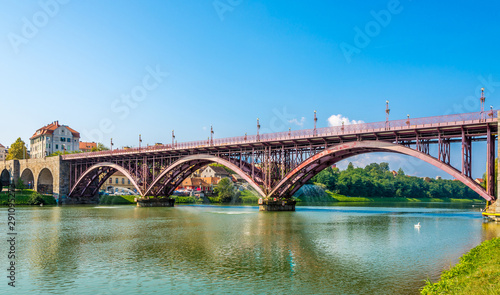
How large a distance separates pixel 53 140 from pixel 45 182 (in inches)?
1485

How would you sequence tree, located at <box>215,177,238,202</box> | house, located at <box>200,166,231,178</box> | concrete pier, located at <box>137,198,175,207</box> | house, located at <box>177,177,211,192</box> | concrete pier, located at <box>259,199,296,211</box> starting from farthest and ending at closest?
house, located at <box>200,166,231,178</box>, house, located at <box>177,177,211,192</box>, tree, located at <box>215,177,238,202</box>, concrete pier, located at <box>137,198,175,207</box>, concrete pier, located at <box>259,199,296,211</box>

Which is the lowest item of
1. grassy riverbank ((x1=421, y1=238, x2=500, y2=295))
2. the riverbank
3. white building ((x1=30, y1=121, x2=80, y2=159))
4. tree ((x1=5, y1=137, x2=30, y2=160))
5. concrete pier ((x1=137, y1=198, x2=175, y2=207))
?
the riverbank

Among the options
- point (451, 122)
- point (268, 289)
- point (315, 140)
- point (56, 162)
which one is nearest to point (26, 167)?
point (56, 162)

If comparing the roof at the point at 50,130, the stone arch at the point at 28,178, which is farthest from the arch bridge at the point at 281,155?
the roof at the point at 50,130

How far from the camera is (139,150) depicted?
288 ft

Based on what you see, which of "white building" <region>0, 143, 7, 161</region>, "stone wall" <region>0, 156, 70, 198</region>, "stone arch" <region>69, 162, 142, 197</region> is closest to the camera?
"stone arch" <region>69, 162, 142, 197</region>

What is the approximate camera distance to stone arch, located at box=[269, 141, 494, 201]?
144 feet

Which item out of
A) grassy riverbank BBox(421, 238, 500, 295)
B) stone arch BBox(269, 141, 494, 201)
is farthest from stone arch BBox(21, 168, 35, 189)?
grassy riverbank BBox(421, 238, 500, 295)

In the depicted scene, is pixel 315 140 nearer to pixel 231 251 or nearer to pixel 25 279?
pixel 231 251

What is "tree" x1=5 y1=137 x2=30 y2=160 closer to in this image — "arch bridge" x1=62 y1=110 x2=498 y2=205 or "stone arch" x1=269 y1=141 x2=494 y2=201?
"arch bridge" x1=62 y1=110 x2=498 y2=205

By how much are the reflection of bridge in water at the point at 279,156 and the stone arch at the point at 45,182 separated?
1339 cm

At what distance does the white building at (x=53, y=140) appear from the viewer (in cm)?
15100

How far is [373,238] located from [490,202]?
18234mm

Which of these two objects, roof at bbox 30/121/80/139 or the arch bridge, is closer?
the arch bridge
